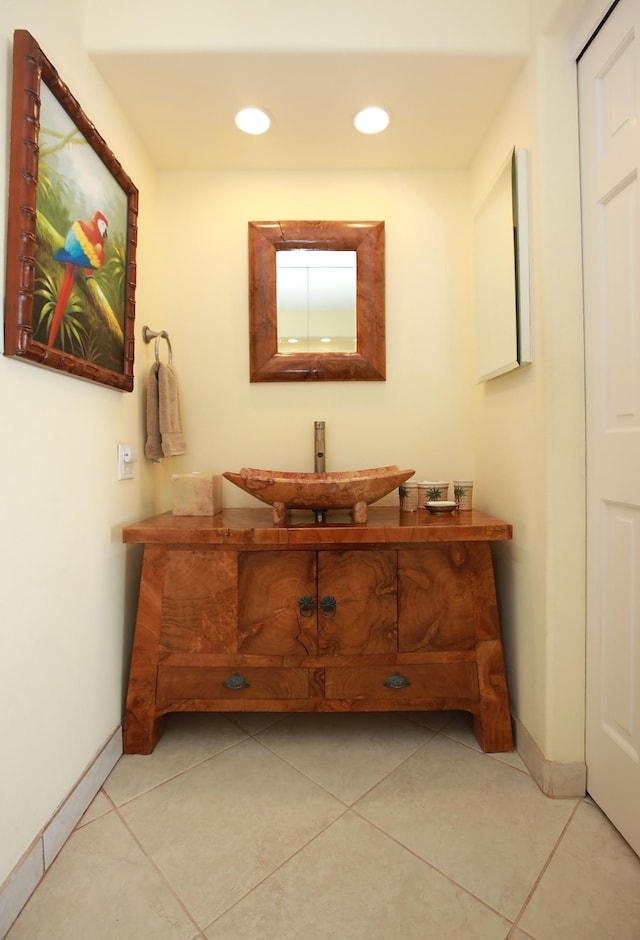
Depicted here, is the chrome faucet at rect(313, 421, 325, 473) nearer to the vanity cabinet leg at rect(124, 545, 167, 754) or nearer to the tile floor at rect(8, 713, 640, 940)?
the vanity cabinet leg at rect(124, 545, 167, 754)

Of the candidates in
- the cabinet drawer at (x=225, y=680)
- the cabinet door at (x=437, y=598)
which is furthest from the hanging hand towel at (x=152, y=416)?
the cabinet door at (x=437, y=598)

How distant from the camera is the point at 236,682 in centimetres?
158

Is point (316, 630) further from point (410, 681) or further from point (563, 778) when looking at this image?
point (563, 778)

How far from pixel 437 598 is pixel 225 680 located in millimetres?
779

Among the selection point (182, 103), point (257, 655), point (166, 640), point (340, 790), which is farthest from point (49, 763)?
point (182, 103)

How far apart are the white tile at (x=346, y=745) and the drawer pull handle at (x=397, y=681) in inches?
9.4

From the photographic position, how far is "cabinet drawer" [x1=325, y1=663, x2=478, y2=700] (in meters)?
1.59

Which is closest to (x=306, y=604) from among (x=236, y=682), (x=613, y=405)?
(x=236, y=682)

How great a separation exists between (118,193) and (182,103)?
428 mm

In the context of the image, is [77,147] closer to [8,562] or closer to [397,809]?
[8,562]

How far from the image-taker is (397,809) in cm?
134

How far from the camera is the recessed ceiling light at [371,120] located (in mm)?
1718

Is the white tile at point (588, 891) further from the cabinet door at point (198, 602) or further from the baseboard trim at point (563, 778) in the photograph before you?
the cabinet door at point (198, 602)

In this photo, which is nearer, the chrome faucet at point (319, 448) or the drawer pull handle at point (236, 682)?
the drawer pull handle at point (236, 682)
